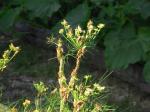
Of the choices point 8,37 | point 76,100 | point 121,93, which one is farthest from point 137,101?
point 76,100

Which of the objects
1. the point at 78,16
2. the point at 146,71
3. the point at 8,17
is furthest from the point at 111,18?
the point at 8,17

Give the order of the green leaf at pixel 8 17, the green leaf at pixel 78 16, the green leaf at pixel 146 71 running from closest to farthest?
1. the green leaf at pixel 146 71
2. the green leaf at pixel 78 16
3. the green leaf at pixel 8 17

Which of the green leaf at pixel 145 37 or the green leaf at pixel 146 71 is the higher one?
the green leaf at pixel 145 37

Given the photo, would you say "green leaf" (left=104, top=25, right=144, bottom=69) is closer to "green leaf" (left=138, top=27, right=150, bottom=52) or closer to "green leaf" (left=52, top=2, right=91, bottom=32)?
"green leaf" (left=138, top=27, right=150, bottom=52)

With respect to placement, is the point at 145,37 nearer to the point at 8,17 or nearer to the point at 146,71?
the point at 146,71

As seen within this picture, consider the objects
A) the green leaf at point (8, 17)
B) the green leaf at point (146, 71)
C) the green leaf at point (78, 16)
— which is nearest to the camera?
the green leaf at point (146, 71)

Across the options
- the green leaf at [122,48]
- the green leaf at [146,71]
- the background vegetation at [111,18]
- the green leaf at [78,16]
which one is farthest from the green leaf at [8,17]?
the green leaf at [146,71]

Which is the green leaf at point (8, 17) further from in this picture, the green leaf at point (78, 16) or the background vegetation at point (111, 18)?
the green leaf at point (78, 16)
